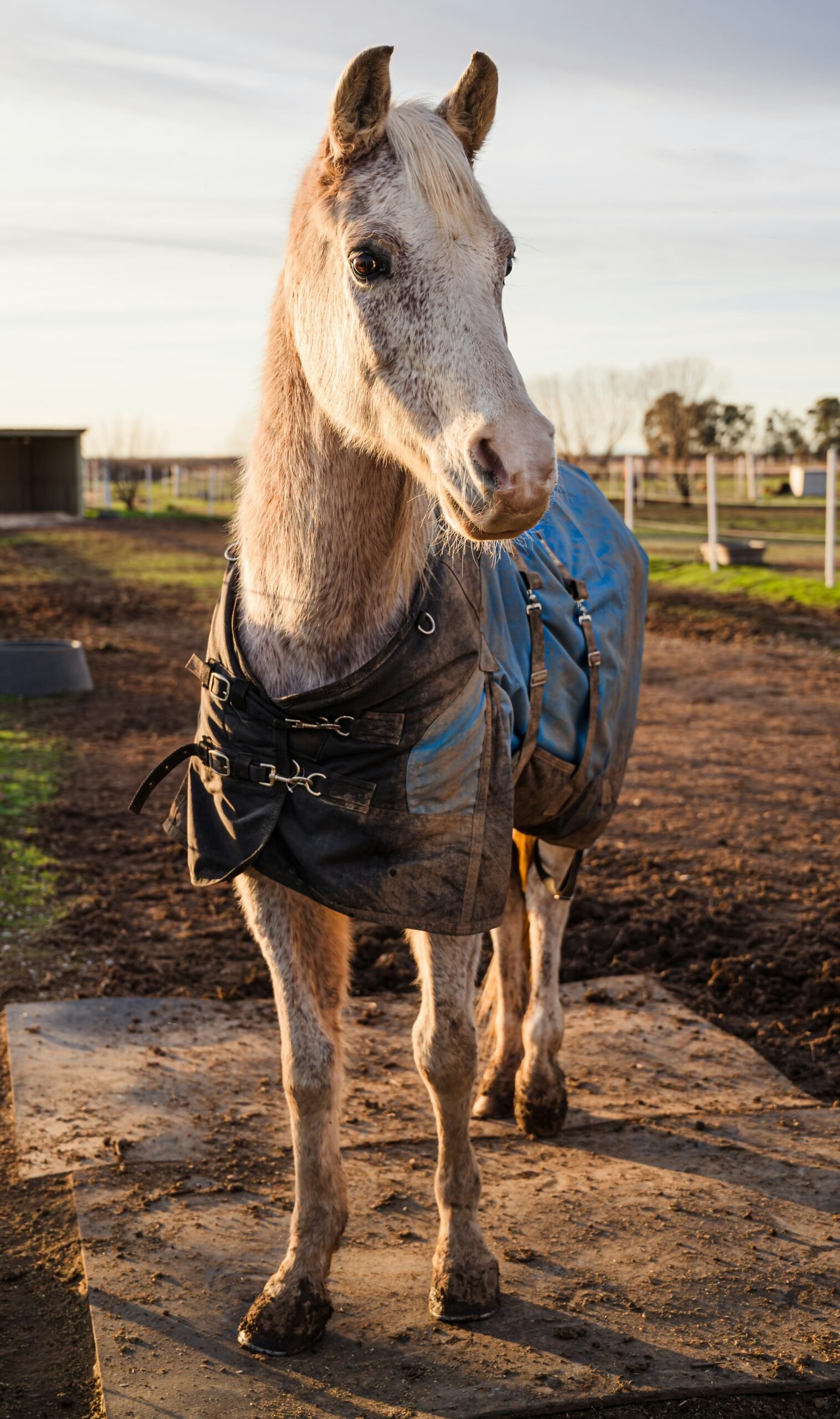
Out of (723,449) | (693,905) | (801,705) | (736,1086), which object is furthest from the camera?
(723,449)

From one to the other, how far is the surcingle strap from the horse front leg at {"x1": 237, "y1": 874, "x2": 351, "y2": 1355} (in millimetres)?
631

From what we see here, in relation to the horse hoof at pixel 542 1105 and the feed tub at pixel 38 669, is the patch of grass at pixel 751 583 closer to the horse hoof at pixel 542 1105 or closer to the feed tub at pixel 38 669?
the feed tub at pixel 38 669

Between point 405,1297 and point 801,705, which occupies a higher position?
point 801,705

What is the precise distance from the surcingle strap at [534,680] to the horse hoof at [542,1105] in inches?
38.8

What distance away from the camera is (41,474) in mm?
30578

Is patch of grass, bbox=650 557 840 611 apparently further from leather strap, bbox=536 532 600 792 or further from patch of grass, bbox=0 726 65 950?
leather strap, bbox=536 532 600 792

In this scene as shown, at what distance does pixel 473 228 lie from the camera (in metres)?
2.15

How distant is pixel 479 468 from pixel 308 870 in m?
0.98

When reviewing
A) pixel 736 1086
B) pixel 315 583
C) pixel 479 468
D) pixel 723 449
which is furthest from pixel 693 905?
pixel 723 449

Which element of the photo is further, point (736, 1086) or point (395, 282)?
point (736, 1086)

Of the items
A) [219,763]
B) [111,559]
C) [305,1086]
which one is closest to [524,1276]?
[305,1086]

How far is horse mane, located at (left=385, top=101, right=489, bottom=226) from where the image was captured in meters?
2.13

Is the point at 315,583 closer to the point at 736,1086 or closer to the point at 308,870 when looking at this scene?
the point at 308,870

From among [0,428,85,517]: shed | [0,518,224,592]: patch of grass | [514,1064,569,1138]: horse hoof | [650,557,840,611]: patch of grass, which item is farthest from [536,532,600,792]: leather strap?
[0,428,85,517]: shed
